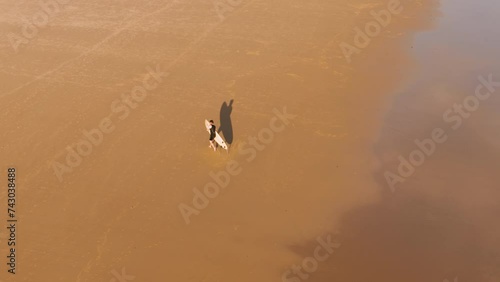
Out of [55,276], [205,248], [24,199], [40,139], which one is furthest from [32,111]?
[205,248]

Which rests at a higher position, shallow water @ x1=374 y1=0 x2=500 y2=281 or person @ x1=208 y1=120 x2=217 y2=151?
person @ x1=208 y1=120 x2=217 y2=151

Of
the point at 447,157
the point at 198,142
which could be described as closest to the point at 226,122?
the point at 198,142

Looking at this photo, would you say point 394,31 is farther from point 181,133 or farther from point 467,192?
point 181,133

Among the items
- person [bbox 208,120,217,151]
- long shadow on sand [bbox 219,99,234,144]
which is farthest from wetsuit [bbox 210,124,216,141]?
long shadow on sand [bbox 219,99,234,144]

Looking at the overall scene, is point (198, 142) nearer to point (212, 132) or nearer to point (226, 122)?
point (212, 132)

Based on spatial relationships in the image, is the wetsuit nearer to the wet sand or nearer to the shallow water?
the wet sand

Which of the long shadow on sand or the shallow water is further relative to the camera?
the long shadow on sand
